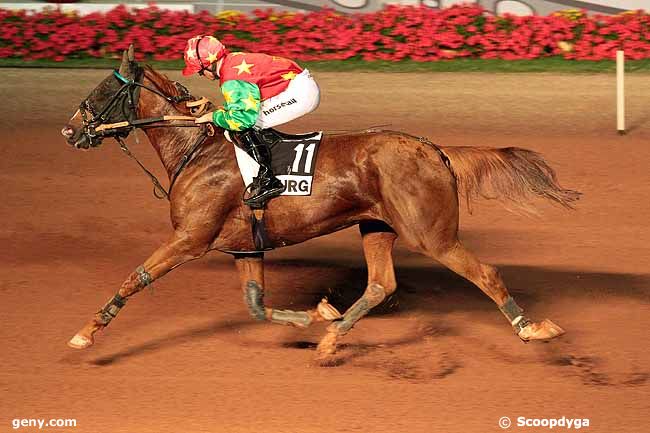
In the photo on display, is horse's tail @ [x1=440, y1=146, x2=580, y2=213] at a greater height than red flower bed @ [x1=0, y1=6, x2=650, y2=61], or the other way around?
horse's tail @ [x1=440, y1=146, x2=580, y2=213]

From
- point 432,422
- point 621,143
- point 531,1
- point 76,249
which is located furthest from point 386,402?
point 531,1

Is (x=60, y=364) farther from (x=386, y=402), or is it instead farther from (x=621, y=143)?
(x=621, y=143)

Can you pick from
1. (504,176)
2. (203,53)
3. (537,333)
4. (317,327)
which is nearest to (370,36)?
(317,327)

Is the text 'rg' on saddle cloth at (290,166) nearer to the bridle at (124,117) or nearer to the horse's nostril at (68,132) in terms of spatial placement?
the bridle at (124,117)

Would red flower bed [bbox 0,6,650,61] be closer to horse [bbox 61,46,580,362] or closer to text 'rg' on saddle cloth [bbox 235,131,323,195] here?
horse [bbox 61,46,580,362]

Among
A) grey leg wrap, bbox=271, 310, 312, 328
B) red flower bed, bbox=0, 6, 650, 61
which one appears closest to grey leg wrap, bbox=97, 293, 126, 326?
grey leg wrap, bbox=271, 310, 312, 328

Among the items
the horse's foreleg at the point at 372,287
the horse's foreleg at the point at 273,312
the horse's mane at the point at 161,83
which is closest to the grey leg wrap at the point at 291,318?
the horse's foreleg at the point at 273,312

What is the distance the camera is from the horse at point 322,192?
7059mm

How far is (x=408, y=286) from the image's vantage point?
8.81 m

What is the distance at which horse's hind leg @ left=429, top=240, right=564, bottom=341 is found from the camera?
23.2 ft

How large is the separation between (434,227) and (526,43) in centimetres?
1210

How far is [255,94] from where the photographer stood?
688 centimetres

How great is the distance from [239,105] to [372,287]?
1.48 m

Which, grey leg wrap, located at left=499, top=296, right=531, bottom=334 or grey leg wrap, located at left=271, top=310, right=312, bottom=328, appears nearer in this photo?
grey leg wrap, located at left=499, top=296, right=531, bottom=334
